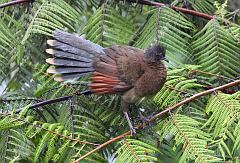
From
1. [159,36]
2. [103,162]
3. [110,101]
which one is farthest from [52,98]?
[159,36]

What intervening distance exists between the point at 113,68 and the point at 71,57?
0.59 feet

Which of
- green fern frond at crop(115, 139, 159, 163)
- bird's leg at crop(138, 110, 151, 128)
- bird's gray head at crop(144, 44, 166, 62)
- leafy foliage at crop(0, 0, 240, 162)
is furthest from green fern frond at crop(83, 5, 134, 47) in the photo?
green fern frond at crop(115, 139, 159, 163)

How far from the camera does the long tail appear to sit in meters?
2.17

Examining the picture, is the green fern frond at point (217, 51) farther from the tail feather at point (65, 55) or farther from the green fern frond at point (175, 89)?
the tail feather at point (65, 55)

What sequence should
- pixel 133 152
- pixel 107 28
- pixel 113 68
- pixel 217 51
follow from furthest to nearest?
pixel 107 28 < pixel 217 51 < pixel 113 68 < pixel 133 152

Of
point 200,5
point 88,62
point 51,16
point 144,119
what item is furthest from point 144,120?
point 200,5

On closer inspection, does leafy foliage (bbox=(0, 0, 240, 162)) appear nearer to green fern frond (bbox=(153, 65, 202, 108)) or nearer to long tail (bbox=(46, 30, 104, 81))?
green fern frond (bbox=(153, 65, 202, 108))

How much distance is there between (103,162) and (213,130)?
0.46 metres

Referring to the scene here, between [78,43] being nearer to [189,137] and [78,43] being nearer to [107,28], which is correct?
[107,28]

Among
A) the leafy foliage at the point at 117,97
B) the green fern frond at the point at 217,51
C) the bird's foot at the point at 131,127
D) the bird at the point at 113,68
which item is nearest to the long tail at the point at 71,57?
the bird at the point at 113,68

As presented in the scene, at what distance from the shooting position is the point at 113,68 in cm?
214

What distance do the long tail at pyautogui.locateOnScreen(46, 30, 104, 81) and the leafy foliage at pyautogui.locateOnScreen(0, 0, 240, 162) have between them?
125 mm

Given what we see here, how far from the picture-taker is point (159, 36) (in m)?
2.58

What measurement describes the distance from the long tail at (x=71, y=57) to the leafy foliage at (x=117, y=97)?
0.13 metres
